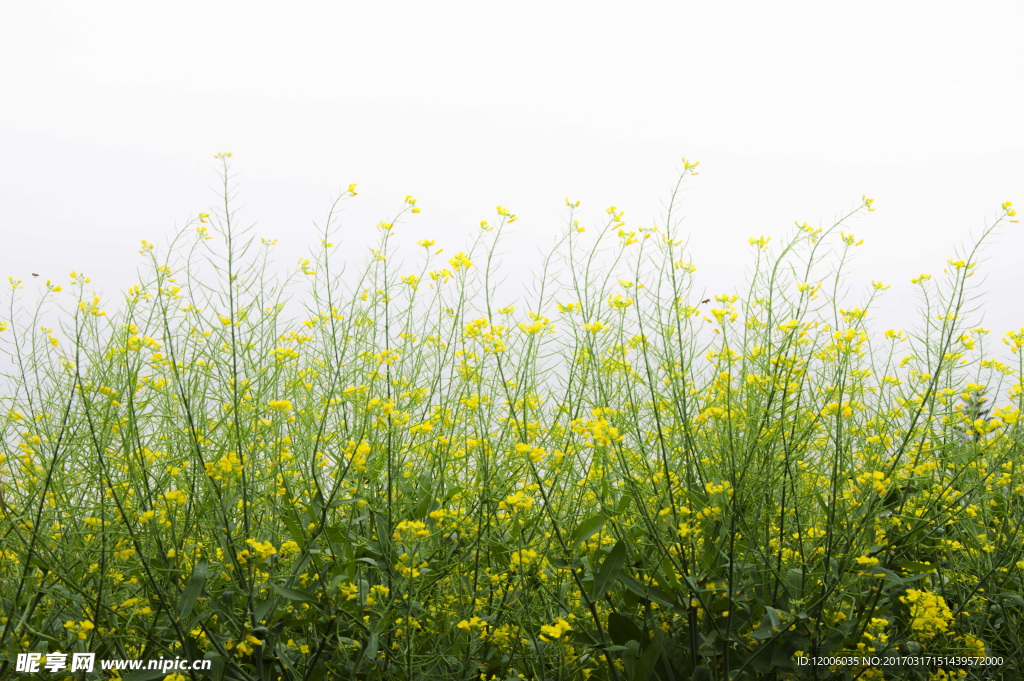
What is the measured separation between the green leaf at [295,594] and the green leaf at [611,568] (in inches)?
35.0

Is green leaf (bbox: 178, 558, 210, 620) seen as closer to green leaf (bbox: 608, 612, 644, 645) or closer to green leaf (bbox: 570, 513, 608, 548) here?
green leaf (bbox: 570, 513, 608, 548)

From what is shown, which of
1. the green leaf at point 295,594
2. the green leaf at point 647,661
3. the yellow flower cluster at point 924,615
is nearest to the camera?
the green leaf at point 295,594

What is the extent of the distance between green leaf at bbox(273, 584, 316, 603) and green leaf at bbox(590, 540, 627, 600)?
2.91 ft

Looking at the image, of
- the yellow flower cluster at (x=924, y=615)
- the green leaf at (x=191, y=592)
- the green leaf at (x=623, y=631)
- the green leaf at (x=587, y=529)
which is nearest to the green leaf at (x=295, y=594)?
the green leaf at (x=191, y=592)

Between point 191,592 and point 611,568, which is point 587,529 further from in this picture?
point 191,592

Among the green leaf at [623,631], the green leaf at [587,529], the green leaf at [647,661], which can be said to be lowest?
the green leaf at [647,661]

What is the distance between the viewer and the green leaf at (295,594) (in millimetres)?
1740

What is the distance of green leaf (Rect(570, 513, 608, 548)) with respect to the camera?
6.85 ft

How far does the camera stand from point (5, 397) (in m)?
2.50

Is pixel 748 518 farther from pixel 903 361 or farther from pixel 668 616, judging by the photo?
pixel 903 361

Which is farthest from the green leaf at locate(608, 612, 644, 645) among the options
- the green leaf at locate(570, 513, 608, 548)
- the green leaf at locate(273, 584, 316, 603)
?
the green leaf at locate(273, 584, 316, 603)

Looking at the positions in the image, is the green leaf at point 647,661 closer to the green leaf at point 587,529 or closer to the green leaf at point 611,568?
the green leaf at point 611,568

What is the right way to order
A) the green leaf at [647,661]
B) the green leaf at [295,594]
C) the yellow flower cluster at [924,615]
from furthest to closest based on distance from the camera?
the yellow flower cluster at [924,615] < the green leaf at [647,661] < the green leaf at [295,594]

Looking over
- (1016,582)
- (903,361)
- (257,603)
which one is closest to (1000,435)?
(903,361)
